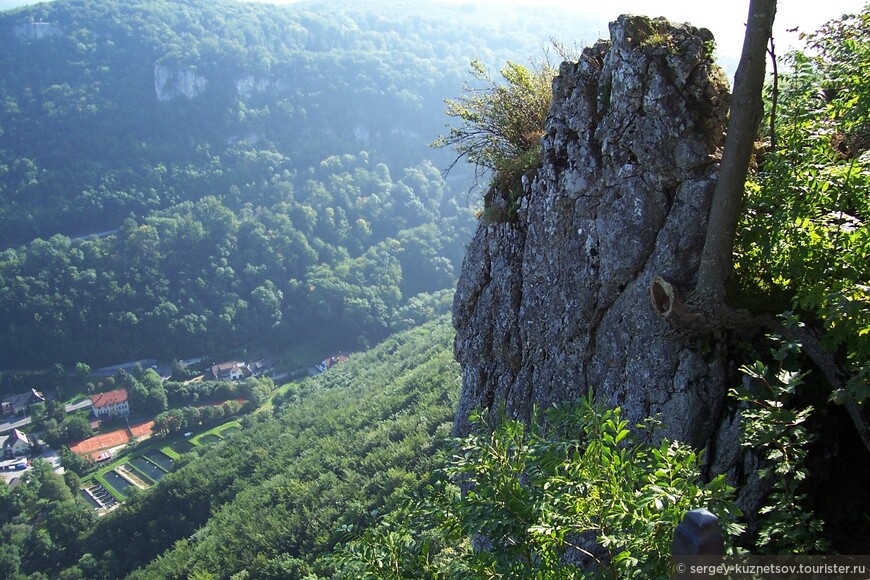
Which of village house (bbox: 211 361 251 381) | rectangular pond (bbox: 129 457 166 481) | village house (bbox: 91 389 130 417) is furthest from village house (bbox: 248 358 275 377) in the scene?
rectangular pond (bbox: 129 457 166 481)

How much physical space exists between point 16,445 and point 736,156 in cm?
7628

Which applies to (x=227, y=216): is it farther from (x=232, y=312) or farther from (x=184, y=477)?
(x=184, y=477)

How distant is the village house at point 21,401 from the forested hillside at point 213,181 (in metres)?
8.82

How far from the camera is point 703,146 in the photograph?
6.50m

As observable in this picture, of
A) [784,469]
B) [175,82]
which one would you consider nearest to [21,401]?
[784,469]

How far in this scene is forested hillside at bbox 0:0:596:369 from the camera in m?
90.0

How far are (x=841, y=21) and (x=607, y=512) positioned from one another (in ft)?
21.8

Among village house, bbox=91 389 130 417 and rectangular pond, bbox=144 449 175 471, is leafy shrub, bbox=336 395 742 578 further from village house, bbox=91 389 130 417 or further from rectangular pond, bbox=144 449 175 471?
village house, bbox=91 389 130 417

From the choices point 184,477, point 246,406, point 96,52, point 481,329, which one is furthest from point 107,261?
point 481,329

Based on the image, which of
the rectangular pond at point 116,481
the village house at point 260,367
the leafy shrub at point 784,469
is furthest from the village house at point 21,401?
the leafy shrub at point 784,469

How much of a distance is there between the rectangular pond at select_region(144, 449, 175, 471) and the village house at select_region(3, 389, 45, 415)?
22.2m

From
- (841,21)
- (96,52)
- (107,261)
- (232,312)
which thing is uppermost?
(96,52)

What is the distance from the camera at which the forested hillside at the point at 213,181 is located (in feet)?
295

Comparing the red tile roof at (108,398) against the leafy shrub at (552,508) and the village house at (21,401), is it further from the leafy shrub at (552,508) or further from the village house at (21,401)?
the leafy shrub at (552,508)
